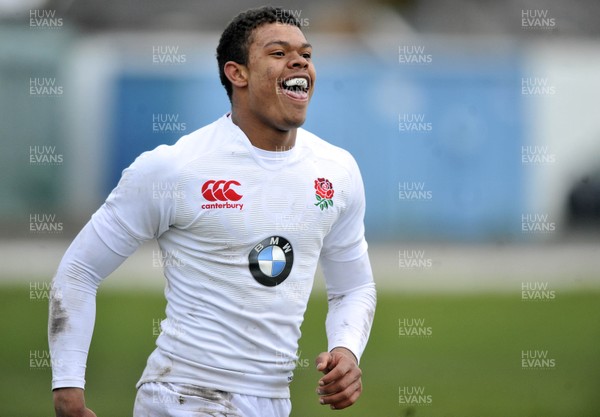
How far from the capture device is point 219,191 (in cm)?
438

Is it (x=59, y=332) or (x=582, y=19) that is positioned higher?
(x=582, y=19)

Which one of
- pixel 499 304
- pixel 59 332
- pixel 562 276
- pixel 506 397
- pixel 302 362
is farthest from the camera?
pixel 562 276

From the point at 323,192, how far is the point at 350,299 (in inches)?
21.6

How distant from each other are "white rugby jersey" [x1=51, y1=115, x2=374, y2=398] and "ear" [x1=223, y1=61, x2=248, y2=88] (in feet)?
0.93

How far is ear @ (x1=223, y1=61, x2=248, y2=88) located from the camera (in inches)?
184

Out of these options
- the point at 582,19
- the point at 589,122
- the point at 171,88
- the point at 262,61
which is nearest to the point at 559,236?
the point at 589,122

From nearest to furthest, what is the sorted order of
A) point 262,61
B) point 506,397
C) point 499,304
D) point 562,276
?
1. point 262,61
2. point 506,397
3. point 499,304
4. point 562,276

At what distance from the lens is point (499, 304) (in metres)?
13.4

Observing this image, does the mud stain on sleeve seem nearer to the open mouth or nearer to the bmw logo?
the bmw logo

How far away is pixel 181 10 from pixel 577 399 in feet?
→ 45.1

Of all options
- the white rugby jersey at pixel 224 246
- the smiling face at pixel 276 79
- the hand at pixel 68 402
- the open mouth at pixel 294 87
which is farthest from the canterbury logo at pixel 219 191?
the hand at pixel 68 402

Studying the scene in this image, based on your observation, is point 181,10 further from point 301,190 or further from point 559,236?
point 301,190

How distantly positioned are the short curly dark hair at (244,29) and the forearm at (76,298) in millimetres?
957

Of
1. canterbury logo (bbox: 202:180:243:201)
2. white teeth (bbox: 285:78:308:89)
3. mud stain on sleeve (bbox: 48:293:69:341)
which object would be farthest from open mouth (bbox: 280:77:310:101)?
mud stain on sleeve (bbox: 48:293:69:341)
